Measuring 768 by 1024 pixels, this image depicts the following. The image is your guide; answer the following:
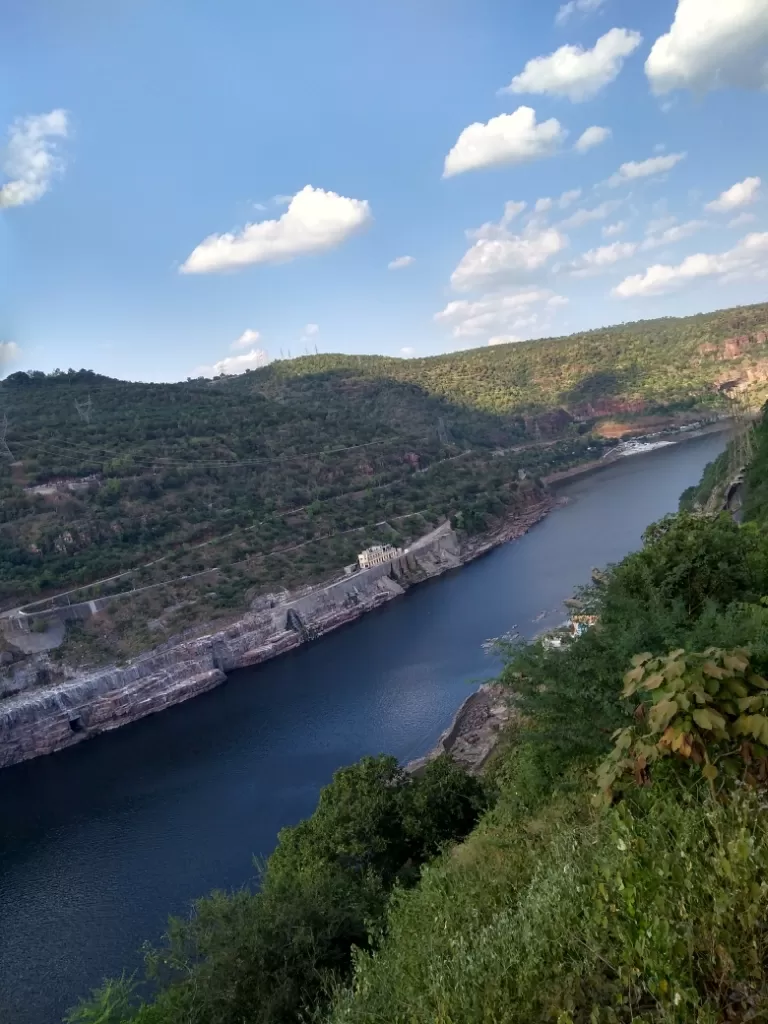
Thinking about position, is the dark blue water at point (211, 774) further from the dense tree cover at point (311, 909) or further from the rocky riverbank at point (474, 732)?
the dense tree cover at point (311, 909)

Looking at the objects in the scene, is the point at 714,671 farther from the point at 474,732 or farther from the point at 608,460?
the point at 608,460

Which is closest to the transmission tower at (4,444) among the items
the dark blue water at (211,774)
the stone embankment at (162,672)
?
the stone embankment at (162,672)

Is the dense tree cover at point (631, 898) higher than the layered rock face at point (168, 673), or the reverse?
the dense tree cover at point (631, 898)

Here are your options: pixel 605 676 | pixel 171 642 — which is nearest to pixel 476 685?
pixel 171 642

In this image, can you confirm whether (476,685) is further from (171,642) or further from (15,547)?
(15,547)

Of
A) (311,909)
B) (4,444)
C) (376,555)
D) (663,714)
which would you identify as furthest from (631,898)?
(4,444)
